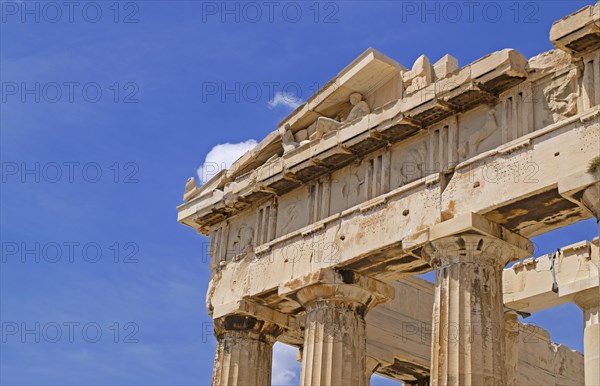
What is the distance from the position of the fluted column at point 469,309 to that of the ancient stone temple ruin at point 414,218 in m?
0.03

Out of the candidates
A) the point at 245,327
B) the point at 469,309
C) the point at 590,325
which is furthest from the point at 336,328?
the point at 590,325

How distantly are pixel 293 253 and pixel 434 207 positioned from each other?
4277 mm

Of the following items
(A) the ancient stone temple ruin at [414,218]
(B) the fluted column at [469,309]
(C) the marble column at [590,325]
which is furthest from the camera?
(C) the marble column at [590,325]

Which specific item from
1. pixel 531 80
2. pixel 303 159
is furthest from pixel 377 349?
pixel 531 80

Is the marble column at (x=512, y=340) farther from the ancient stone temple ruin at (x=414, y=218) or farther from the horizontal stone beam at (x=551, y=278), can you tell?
the horizontal stone beam at (x=551, y=278)

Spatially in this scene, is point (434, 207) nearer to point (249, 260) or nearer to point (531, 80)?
point (531, 80)

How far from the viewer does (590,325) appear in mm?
25766

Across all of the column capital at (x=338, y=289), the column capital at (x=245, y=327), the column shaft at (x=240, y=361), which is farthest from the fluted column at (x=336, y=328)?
the column shaft at (x=240, y=361)

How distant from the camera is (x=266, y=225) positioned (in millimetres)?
26016

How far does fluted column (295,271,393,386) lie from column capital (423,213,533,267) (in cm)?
283

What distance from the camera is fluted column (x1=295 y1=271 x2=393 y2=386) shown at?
23438 mm

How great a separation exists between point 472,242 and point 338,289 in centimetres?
385

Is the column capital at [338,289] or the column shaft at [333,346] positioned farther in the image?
the column capital at [338,289]

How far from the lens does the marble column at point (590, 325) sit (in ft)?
80.0
